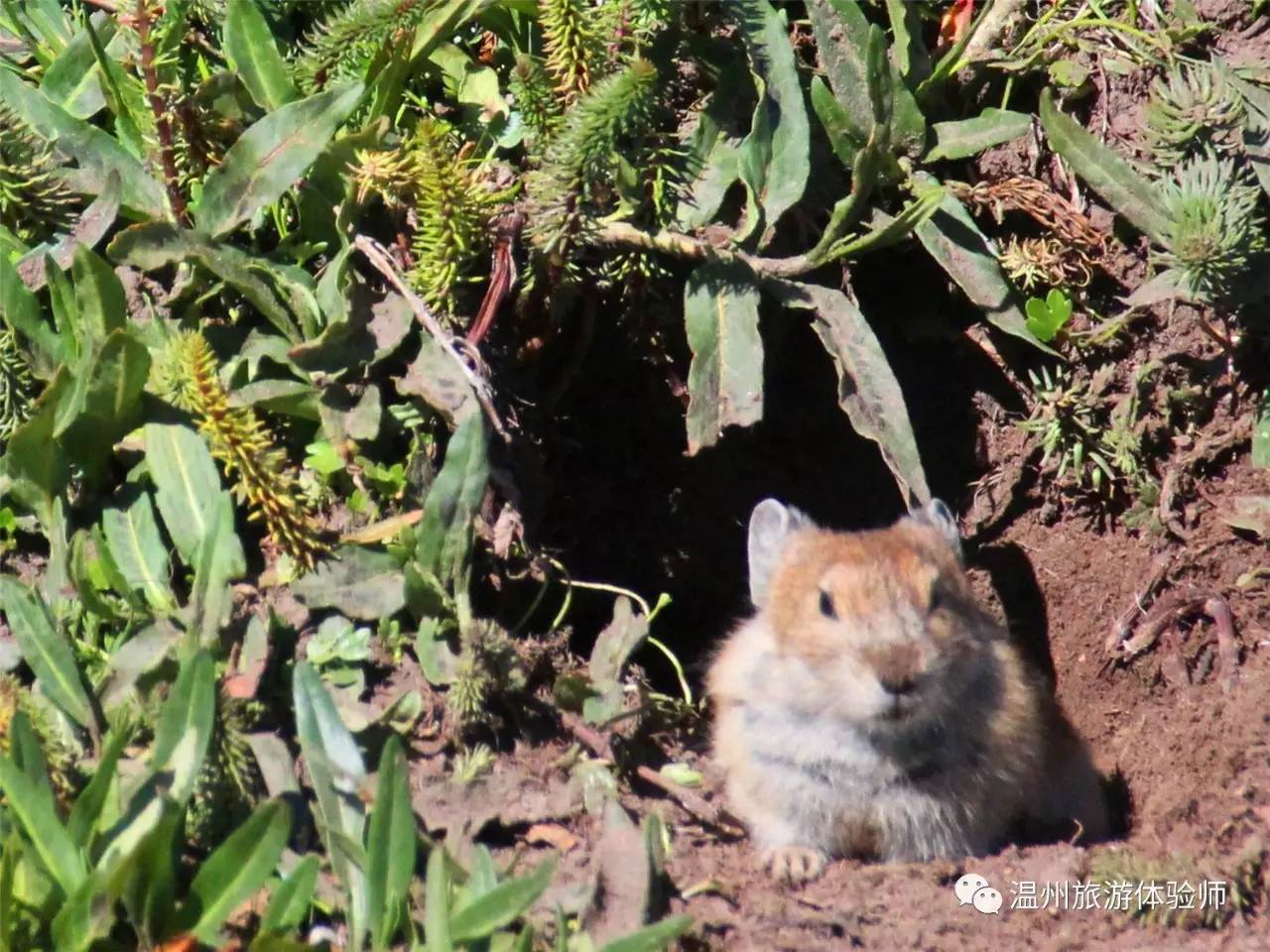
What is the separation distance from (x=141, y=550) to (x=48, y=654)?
0.50 m

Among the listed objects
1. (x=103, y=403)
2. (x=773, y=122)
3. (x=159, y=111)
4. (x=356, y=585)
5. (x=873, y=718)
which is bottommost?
(x=873, y=718)

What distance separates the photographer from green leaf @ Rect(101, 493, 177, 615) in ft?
15.1

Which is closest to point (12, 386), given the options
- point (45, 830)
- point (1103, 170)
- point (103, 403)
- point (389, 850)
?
point (103, 403)

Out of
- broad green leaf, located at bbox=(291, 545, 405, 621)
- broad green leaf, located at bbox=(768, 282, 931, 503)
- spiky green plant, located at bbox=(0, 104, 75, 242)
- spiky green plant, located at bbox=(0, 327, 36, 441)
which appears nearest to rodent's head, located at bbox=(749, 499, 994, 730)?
broad green leaf, located at bbox=(768, 282, 931, 503)

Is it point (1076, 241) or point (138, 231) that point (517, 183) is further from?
point (1076, 241)

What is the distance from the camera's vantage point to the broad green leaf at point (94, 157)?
5129 mm

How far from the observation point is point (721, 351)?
16.9 feet

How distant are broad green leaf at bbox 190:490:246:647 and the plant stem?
3.64 ft

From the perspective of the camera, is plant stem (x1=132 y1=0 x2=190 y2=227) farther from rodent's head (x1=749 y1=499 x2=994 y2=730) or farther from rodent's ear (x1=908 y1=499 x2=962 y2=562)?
rodent's ear (x1=908 y1=499 x2=962 y2=562)

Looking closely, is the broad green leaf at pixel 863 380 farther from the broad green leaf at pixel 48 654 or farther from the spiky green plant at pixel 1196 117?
the broad green leaf at pixel 48 654

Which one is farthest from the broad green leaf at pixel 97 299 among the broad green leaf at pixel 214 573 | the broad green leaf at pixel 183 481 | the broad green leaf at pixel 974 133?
the broad green leaf at pixel 974 133

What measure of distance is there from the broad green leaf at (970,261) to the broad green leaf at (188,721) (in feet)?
9.80

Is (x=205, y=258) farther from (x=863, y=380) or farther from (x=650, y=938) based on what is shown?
(x=650, y=938)

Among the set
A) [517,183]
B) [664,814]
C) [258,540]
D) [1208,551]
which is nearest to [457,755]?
[664,814]
